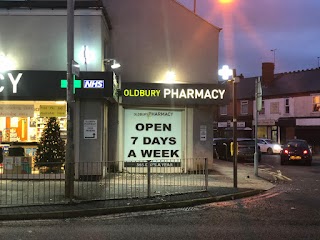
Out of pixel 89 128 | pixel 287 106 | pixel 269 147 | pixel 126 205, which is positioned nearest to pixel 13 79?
pixel 89 128

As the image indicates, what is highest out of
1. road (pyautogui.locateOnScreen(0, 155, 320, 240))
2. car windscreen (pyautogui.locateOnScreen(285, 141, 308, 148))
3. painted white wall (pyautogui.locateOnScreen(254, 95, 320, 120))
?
painted white wall (pyautogui.locateOnScreen(254, 95, 320, 120))

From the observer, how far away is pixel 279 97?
42469 millimetres

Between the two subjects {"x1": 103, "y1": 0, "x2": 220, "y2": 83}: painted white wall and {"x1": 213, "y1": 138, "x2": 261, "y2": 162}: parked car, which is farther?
{"x1": 213, "y1": 138, "x2": 261, "y2": 162}: parked car

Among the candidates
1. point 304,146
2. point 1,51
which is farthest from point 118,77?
point 304,146

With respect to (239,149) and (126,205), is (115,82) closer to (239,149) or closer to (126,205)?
(126,205)

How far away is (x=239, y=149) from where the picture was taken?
2681cm

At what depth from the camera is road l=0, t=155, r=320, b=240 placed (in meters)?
7.73

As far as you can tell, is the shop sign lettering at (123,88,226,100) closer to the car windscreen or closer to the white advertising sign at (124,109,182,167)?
the white advertising sign at (124,109,182,167)

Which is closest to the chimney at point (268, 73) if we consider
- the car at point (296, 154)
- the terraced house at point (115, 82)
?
the car at point (296, 154)

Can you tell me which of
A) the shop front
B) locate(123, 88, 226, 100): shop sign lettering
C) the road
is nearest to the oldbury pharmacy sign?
locate(123, 88, 226, 100): shop sign lettering

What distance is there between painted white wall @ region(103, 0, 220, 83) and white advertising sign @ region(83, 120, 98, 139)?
3.51m

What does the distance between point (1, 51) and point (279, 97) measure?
32.5 meters

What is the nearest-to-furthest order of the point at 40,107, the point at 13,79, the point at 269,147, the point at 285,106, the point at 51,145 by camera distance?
the point at 13,79 < the point at 40,107 < the point at 51,145 < the point at 269,147 < the point at 285,106

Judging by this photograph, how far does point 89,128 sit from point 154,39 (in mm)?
5257
